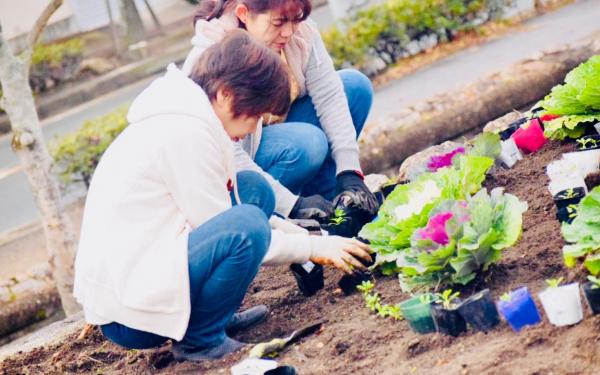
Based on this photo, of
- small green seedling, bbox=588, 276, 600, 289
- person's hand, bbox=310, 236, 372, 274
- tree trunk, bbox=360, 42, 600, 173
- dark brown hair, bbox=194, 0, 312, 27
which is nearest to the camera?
small green seedling, bbox=588, 276, 600, 289

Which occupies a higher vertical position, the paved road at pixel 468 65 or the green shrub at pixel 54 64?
the paved road at pixel 468 65

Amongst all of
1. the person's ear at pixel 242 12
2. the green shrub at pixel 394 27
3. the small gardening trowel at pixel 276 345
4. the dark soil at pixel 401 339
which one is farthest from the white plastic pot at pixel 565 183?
the green shrub at pixel 394 27

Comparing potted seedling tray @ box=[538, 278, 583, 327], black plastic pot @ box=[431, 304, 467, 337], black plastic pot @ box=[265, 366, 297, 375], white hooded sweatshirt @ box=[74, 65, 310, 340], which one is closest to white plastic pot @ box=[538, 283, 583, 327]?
potted seedling tray @ box=[538, 278, 583, 327]

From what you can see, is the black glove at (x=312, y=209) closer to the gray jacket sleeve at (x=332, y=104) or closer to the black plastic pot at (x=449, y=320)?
the gray jacket sleeve at (x=332, y=104)

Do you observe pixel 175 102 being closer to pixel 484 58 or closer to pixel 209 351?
pixel 209 351

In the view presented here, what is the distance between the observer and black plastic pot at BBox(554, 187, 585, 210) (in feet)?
9.94

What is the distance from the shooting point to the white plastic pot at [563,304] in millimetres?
2398

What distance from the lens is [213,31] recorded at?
3768 millimetres

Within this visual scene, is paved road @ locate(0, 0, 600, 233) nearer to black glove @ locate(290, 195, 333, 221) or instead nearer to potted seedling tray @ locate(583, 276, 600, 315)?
black glove @ locate(290, 195, 333, 221)

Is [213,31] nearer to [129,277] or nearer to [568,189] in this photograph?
[129,277]

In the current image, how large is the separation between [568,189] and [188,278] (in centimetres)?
133

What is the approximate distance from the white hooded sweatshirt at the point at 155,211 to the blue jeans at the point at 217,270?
61mm

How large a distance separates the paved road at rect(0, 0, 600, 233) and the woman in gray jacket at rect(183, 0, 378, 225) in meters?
3.08

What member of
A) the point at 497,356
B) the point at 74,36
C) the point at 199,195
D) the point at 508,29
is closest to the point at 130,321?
the point at 199,195
